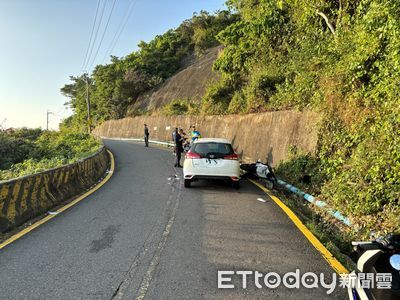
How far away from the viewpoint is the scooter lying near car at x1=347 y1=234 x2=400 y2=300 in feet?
8.87

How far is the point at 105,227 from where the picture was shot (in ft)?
21.0

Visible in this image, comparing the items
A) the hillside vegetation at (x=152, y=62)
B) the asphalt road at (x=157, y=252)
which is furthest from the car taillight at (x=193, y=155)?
the hillside vegetation at (x=152, y=62)

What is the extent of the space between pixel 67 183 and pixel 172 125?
24.6 meters

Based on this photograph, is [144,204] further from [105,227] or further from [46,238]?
[46,238]

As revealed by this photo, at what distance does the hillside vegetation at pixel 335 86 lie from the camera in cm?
649

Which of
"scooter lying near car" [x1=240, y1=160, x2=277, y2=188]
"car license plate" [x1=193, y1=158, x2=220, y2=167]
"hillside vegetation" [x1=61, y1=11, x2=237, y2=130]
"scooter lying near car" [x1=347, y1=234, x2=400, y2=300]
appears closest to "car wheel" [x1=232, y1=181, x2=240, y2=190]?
"car license plate" [x1=193, y1=158, x2=220, y2=167]

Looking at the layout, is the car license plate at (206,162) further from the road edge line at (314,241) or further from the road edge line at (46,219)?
the road edge line at (46,219)

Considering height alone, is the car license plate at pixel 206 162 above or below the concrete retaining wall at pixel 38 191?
above

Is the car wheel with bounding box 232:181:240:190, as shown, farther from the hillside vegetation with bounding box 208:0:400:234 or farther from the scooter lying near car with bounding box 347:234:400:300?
the scooter lying near car with bounding box 347:234:400:300

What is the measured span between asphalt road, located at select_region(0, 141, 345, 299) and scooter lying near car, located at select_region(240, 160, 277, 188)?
2436mm

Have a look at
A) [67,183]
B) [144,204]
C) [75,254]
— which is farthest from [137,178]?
[75,254]

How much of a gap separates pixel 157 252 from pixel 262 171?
263 inches

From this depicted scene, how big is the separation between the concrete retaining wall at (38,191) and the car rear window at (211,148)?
3736 mm

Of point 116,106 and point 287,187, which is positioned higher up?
point 116,106
